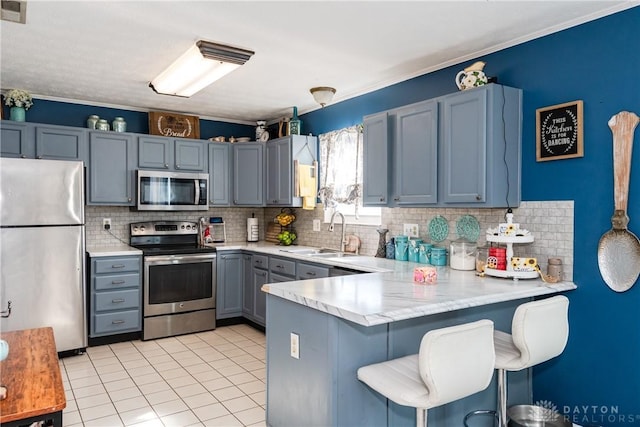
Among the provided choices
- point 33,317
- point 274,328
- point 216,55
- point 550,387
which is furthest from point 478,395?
point 33,317

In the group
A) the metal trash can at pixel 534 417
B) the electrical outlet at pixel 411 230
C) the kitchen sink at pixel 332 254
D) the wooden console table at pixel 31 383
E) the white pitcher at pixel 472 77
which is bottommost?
the metal trash can at pixel 534 417

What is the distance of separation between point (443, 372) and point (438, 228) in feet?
6.41

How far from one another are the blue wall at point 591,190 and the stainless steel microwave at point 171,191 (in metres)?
3.49

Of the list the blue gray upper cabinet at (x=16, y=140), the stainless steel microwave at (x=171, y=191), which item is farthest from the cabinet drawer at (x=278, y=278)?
the blue gray upper cabinet at (x=16, y=140)

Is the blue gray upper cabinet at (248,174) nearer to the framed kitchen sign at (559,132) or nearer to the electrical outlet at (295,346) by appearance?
the electrical outlet at (295,346)

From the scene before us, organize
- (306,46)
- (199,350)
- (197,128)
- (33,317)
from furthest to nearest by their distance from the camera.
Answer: (197,128) < (199,350) < (33,317) < (306,46)

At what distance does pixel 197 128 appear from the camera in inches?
210

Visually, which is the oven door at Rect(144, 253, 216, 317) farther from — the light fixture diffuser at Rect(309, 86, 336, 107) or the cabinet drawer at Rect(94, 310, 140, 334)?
the light fixture diffuser at Rect(309, 86, 336, 107)

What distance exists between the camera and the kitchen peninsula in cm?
207

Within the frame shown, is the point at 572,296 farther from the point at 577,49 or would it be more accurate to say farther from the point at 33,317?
the point at 33,317

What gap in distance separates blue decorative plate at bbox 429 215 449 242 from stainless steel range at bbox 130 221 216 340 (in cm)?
250

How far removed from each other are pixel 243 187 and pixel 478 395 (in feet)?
12.1

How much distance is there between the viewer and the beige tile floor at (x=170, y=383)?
9.37ft

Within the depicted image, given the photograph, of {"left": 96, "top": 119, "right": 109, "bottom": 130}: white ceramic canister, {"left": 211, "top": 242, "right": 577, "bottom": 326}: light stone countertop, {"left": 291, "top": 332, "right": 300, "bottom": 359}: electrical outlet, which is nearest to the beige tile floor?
{"left": 291, "top": 332, "right": 300, "bottom": 359}: electrical outlet
